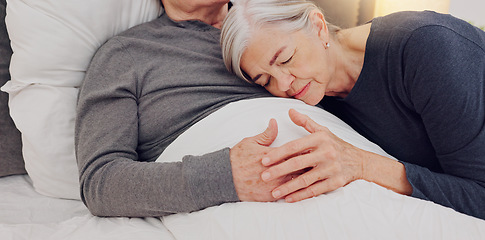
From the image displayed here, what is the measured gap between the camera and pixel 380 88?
954 millimetres

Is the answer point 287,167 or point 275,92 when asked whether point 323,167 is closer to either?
point 287,167

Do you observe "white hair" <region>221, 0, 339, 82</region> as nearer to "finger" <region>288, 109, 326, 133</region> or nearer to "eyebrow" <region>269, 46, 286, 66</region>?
"eyebrow" <region>269, 46, 286, 66</region>

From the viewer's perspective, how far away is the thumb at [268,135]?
79 centimetres

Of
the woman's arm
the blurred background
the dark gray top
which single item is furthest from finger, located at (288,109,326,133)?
the blurred background

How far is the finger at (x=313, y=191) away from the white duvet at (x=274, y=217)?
0.02m

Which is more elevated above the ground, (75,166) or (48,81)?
(48,81)

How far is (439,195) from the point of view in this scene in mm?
822

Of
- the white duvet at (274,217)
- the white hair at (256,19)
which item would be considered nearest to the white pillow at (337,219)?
the white duvet at (274,217)

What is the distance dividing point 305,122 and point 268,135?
0.10 metres

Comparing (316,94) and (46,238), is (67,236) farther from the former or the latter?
(316,94)

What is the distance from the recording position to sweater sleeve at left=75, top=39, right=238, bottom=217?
0.75 metres

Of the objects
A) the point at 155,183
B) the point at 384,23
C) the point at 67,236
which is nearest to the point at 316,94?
the point at 384,23

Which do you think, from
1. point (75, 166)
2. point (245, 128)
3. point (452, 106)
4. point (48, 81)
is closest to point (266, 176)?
point (245, 128)

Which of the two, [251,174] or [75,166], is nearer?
[251,174]
